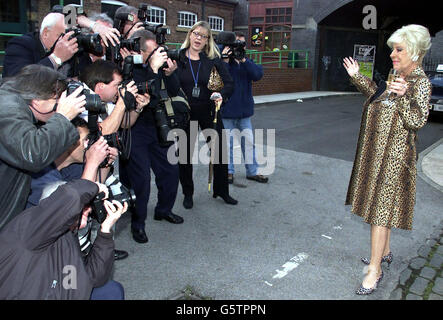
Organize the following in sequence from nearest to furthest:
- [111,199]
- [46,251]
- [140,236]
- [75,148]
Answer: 1. [46,251]
2. [111,199]
3. [75,148]
4. [140,236]

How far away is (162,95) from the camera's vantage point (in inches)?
151

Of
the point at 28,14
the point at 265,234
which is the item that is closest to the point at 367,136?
the point at 265,234

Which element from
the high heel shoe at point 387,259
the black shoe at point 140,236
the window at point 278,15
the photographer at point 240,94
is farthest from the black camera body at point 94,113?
the window at point 278,15

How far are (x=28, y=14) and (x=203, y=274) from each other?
1510 cm

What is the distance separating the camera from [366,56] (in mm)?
22391

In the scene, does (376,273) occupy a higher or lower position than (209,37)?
lower

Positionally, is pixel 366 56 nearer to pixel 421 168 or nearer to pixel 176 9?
pixel 176 9

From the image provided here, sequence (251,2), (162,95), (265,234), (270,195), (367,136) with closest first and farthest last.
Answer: (367,136)
(162,95)
(265,234)
(270,195)
(251,2)

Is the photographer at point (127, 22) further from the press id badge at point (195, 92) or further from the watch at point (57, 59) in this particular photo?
the press id badge at point (195, 92)

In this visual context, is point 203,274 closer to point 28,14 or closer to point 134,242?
point 134,242

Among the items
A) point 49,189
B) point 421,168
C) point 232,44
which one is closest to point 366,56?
point 421,168

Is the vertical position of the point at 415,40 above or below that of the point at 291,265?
above

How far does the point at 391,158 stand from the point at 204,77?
2335 mm

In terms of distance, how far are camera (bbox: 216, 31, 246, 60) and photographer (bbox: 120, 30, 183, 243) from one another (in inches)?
54.5
